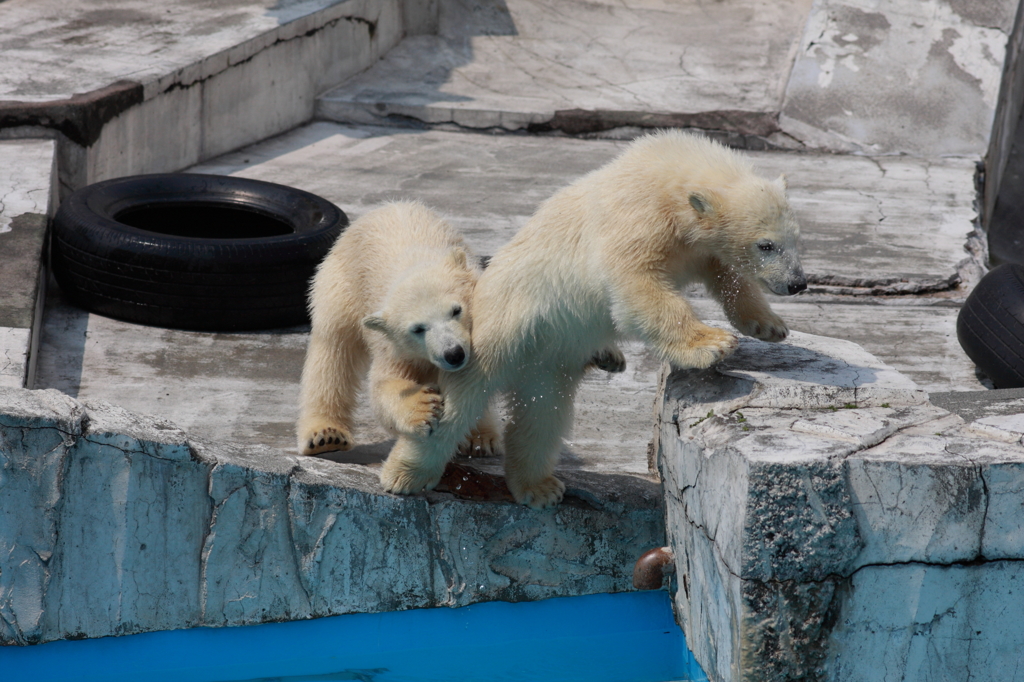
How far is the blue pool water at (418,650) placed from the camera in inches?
106

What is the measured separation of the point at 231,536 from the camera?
106 inches

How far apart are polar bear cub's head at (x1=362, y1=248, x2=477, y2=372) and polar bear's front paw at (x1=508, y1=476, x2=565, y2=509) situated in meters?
0.44

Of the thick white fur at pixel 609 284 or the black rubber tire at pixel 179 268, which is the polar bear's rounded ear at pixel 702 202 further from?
the black rubber tire at pixel 179 268

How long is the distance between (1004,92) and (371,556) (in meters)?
6.68

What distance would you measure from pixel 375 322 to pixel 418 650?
917 millimetres

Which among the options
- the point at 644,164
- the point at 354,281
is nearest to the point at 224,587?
the point at 354,281

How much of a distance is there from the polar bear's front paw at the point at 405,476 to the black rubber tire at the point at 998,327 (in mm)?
2238

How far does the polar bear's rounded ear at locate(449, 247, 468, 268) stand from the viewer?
9.30 feet

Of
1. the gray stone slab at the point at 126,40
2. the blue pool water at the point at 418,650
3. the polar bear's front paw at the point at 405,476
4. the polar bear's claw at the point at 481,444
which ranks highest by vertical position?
the gray stone slab at the point at 126,40

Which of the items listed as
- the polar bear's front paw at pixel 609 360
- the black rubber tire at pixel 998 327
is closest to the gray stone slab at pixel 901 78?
the black rubber tire at pixel 998 327

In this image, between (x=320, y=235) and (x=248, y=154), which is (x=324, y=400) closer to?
(x=320, y=235)

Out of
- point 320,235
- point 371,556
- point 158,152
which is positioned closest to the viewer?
point 371,556

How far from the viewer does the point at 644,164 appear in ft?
8.29

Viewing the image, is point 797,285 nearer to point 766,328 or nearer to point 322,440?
point 766,328
